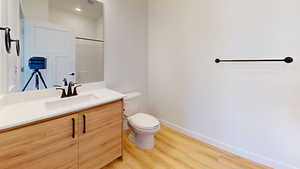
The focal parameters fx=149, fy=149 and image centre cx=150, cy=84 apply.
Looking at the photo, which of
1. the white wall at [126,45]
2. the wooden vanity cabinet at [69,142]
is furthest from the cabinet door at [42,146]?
the white wall at [126,45]

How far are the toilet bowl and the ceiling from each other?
149 cm

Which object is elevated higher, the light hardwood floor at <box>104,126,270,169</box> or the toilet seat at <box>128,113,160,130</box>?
the toilet seat at <box>128,113,160,130</box>

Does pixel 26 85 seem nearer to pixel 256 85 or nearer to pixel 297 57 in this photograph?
pixel 256 85

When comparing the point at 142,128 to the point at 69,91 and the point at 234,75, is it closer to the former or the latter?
the point at 69,91

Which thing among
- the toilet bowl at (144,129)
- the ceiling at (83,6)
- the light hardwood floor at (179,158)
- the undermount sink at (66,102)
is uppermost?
the ceiling at (83,6)

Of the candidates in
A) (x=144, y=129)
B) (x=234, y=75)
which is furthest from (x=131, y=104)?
(x=234, y=75)

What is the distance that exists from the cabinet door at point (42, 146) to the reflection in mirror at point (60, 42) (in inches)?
24.3

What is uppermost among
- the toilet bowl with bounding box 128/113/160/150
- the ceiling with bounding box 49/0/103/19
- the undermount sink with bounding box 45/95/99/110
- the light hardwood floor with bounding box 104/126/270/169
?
the ceiling with bounding box 49/0/103/19

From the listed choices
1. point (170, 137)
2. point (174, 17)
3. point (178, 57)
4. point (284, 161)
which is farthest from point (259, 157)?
point (174, 17)

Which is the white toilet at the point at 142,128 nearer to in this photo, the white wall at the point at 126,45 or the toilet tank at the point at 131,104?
the toilet tank at the point at 131,104

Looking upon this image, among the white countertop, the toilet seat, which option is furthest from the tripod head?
the toilet seat

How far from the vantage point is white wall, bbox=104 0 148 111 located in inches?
86.8

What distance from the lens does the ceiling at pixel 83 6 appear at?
1663mm

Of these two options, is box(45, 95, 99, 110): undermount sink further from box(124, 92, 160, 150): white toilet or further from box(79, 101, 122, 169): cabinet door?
box(124, 92, 160, 150): white toilet
